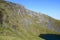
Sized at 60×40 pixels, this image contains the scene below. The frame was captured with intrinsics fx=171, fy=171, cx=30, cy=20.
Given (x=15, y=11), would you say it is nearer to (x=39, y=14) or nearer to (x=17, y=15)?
(x=17, y=15)

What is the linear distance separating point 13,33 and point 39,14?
80.7 m

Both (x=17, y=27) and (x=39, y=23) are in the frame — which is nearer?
(x=17, y=27)

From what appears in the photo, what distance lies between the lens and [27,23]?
461 feet

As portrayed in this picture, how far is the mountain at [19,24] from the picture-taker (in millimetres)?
105781

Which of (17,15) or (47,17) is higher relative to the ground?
(47,17)

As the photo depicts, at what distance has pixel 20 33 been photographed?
366 feet

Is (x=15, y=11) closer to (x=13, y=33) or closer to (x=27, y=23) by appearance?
(x=27, y=23)

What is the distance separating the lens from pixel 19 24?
407 feet

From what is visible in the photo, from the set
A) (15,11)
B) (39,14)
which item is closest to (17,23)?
(15,11)

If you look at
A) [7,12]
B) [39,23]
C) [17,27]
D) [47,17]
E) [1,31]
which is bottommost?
[1,31]

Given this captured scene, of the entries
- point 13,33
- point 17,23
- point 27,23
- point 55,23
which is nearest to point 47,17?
point 55,23

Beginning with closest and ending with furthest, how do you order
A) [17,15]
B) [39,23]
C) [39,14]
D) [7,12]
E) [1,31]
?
[1,31], [7,12], [17,15], [39,23], [39,14]

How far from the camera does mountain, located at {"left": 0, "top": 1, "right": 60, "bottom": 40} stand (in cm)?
10578

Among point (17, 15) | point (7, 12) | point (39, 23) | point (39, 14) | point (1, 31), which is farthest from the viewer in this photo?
point (39, 14)
